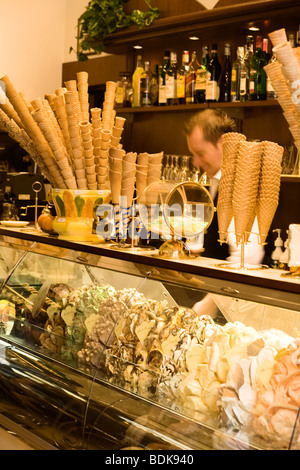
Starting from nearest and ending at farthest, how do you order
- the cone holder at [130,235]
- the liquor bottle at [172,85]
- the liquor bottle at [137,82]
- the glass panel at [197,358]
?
the glass panel at [197,358], the cone holder at [130,235], the liquor bottle at [172,85], the liquor bottle at [137,82]

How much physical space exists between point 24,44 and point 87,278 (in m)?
4.06

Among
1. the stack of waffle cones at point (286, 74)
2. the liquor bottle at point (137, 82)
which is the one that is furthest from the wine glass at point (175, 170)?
the stack of waffle cones at point (286, 74)

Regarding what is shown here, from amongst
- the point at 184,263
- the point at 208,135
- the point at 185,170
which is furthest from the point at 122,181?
the point at 185,170

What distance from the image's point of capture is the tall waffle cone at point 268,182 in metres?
1.64

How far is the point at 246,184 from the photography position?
1.65m

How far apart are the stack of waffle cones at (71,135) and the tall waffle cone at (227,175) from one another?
0.70 metres

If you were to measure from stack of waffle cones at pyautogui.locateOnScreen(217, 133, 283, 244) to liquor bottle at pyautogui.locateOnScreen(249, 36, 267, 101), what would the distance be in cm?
224

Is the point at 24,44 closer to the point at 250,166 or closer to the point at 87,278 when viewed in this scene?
the point at 87,278

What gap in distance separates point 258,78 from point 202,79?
1.31 ft

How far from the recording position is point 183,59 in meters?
4.20

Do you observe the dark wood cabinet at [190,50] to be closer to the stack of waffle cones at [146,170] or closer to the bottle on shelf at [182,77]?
the bottle on shelf at [182,77]

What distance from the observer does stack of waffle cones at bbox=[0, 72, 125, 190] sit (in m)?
2.30

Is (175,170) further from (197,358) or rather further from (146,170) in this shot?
(197,358)

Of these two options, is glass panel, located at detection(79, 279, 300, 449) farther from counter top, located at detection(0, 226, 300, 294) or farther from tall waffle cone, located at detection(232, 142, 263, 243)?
tall waffle cone, located at detection(232, 142, 263, 243)
